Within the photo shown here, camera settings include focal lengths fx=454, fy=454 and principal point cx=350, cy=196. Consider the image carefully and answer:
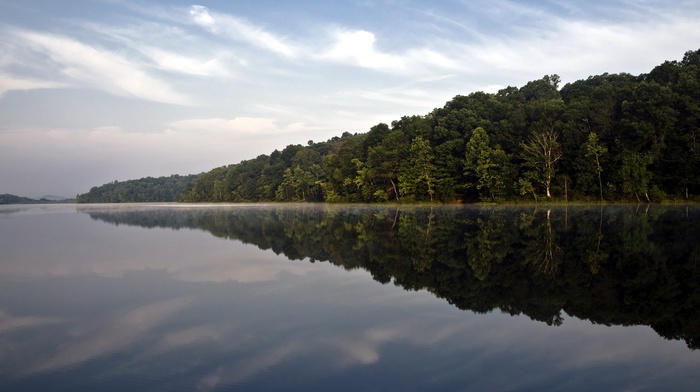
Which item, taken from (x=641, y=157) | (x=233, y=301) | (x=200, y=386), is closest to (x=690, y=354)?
(x=200, y=386)

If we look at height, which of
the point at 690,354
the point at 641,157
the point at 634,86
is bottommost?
the point at 690,354

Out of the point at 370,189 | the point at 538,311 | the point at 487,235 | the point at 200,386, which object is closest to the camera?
the point at 200,386

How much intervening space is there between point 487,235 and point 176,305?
14.4m

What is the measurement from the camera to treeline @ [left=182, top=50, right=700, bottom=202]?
4853 centimetres

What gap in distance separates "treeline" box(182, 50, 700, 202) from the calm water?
39968mm

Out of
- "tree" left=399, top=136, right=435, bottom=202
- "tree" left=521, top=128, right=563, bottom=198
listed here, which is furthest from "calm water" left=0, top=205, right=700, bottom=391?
"tree" left=399, top=136, right=435, bottom=202

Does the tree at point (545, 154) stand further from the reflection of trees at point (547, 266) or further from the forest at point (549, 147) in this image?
the reflection of trees at point (547, 266)

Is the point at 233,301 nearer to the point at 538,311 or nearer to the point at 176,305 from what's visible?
the point at 176,305

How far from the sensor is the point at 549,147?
55.6 m

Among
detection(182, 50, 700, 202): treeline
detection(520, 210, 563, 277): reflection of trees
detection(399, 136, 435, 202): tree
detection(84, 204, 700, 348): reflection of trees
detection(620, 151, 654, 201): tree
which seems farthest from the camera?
detection(399, 136, 435, 202): tree

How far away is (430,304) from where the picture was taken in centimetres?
890

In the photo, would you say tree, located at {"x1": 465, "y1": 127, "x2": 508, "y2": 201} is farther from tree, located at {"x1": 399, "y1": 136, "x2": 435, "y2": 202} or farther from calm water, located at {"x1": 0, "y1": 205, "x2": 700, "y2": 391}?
calm water, located at {"x1": 0, "y1": 205, "x2": 700, "y2": 391}

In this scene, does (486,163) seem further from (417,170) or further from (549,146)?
(417,170)

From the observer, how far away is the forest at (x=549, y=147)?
159 ft
